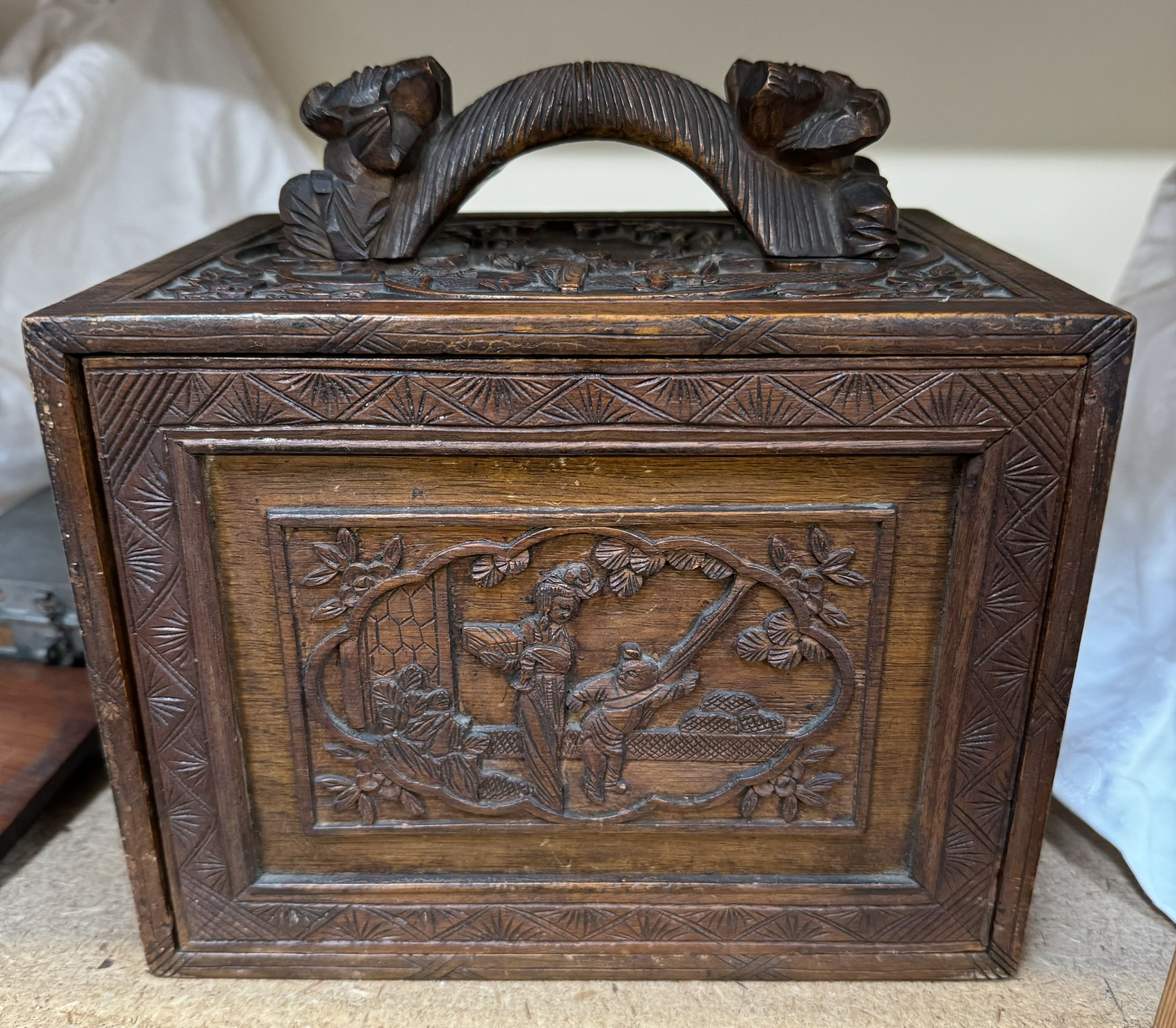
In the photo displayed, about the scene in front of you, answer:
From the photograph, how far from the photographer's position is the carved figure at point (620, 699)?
86 cm

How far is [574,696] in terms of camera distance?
2.85ft

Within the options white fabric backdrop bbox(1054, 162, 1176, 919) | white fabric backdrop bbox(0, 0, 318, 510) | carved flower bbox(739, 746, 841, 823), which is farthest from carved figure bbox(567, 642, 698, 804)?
white fabric backdrop bbox(0, 0, 318, 510)

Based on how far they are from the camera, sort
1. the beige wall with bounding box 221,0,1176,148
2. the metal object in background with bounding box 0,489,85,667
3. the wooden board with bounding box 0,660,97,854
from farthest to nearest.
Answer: the beige wall with bounding box 221,0,1176,148 → the metal object in background with bounding box 0,489,85,667 → the wooden board with bounding box 0,660,97,854

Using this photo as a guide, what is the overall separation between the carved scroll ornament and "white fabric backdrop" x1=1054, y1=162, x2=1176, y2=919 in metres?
0.40

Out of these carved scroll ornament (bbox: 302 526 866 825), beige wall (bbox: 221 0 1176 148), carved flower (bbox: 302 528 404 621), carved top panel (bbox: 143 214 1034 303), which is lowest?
carved scroll ornament (bbox: 302 526 866 825)

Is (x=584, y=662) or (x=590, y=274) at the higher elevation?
(x=590, y=274)

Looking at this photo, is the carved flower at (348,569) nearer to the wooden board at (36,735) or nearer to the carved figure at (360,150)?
the carved figure at (360,150)

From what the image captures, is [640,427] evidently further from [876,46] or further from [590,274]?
[876,46]

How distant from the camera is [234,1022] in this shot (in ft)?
2.96

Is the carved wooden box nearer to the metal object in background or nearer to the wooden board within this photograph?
the wooden board

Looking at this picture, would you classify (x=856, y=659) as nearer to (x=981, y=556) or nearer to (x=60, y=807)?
(x=981, y=556)

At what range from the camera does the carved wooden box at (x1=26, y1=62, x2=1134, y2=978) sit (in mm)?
760

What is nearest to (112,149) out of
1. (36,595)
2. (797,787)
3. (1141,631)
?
(36,595)

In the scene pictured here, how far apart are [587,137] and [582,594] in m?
0.40
